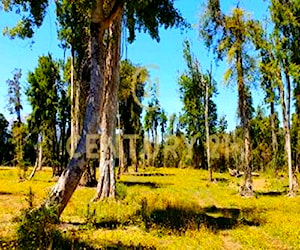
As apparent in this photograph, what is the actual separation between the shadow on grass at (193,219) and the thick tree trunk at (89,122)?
109 inches

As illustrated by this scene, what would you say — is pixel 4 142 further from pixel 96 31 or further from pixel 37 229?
pixel 37 229

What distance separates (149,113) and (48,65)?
31.5 meters

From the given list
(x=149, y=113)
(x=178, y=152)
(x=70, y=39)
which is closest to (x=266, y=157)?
(x=178, y=152)

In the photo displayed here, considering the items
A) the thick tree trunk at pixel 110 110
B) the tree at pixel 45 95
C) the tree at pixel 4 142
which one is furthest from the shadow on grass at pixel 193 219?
the tree at pixel 4 142

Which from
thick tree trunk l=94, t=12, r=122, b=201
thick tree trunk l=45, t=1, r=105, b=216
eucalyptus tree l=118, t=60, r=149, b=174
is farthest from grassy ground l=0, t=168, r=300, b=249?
eucalyptus tree l=118, t=60, r=149, b=174

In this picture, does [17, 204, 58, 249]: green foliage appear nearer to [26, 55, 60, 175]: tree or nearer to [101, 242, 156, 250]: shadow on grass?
[101, 242, 156, 250]: shadow on grass

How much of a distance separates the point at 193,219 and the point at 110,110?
23.5 feet

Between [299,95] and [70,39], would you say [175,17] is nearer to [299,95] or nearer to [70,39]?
[70,39]

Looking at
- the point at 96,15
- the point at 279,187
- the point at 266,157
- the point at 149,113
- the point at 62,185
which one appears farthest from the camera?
the point at 149,113

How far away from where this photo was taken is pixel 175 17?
14.2 meters

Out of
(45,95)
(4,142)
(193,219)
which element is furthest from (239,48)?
(4,142)

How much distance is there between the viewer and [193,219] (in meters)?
14.5

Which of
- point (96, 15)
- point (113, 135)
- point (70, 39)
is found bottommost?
point (113, 135)

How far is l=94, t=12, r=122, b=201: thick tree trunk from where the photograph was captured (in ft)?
62.3
